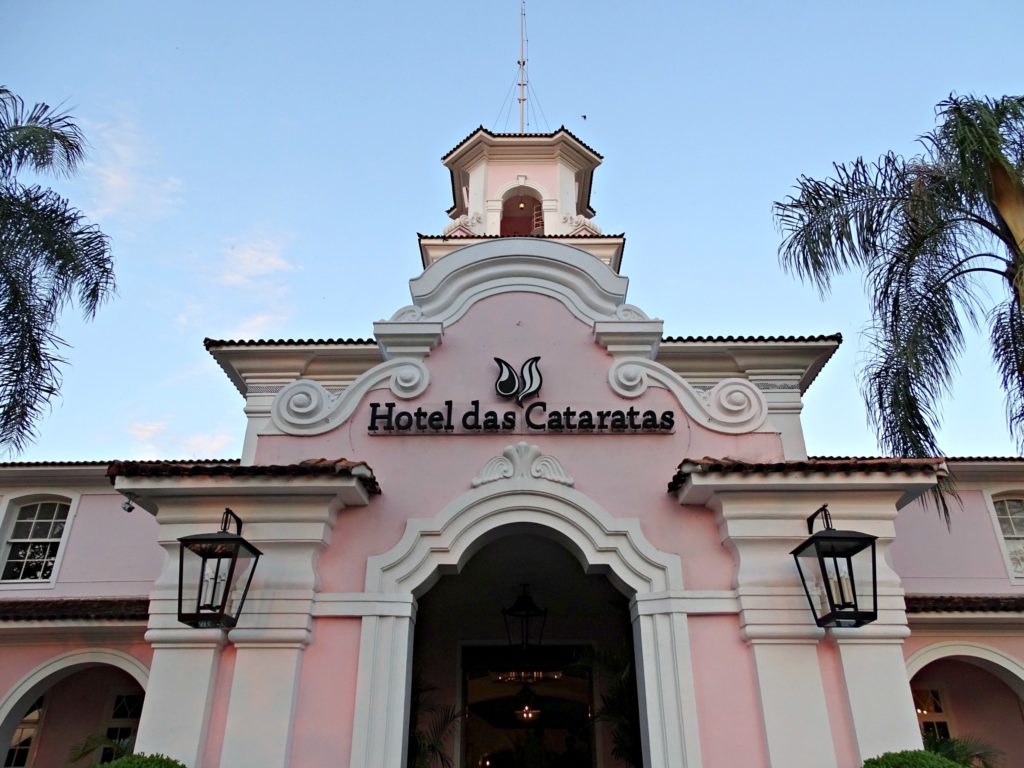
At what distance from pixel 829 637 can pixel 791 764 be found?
120cm

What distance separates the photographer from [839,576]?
22.4 feet

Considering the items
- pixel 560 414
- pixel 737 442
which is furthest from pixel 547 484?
pixel 737 442

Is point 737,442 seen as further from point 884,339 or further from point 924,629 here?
point 924,629

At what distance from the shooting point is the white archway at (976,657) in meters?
11.0

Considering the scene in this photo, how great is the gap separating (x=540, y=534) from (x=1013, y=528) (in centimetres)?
986

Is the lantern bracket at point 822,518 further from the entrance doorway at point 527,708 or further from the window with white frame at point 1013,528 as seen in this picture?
the window with white frame at point 1013,528

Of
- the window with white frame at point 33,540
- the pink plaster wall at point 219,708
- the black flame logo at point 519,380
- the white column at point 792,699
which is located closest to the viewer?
the white column at point 792,699

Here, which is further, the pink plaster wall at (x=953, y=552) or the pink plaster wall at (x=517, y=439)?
the pink plaster wall at (x=953, y=552)

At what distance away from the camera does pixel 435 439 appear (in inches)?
317

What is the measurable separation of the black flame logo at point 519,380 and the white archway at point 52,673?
771 centimetres

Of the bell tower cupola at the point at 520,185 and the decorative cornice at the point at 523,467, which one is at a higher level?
the bell tower cupola at the point at 520,185

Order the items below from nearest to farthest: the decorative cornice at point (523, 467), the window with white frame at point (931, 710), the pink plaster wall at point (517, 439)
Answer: the pink plaster wall at point (517, 439) < the decorative cornice at point (523, 467) < the window with white frame at point (931, 710)

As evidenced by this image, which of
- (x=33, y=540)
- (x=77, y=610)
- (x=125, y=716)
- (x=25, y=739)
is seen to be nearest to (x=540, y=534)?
(x=77, y=610)

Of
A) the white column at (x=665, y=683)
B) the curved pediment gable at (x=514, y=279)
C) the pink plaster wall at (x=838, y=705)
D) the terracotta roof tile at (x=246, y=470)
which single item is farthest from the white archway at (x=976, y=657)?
the terracotta roof tile at (x=246, y=470)
